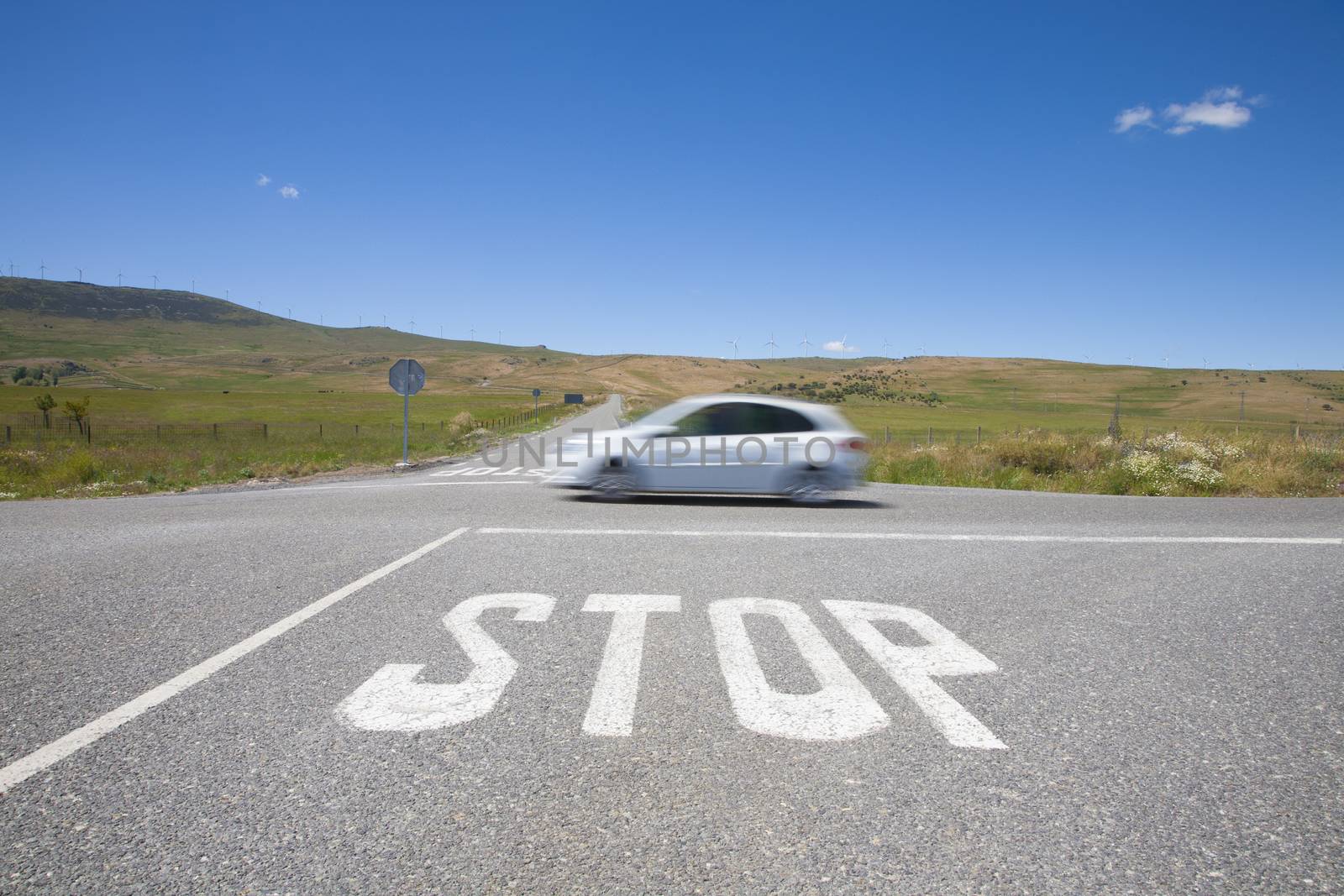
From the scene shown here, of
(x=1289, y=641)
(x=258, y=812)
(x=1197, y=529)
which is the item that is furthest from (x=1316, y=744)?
(x=1197, y=529)

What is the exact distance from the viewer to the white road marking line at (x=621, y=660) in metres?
3.50

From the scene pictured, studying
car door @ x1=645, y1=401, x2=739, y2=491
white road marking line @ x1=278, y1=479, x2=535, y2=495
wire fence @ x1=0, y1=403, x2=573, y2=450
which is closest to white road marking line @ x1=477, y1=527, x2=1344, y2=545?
car door @ x1=645, y1=401, x2=739, y2=491

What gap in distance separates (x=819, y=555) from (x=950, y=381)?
158 metres

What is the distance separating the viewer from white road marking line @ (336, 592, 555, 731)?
3.49 m

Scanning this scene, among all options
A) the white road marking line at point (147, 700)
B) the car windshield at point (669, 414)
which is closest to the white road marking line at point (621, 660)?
the white road marking line at point (147, 700)

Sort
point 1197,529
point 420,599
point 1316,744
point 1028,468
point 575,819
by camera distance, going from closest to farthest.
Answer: point 575,819 → point 1316,744 → point 420,599 → point 1197,529 → point 1028,468

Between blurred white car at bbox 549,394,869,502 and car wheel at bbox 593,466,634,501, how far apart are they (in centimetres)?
1

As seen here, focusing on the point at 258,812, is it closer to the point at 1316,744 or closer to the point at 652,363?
the point at 1316,744

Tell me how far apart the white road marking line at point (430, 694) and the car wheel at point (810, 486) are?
7737mm

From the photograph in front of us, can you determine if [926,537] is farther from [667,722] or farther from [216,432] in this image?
[216,432]

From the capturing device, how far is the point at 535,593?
589cm

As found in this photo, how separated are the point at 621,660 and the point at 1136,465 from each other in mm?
15359

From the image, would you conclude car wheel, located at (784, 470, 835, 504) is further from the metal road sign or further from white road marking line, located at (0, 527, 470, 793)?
the metal road sign

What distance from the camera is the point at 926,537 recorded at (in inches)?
344
